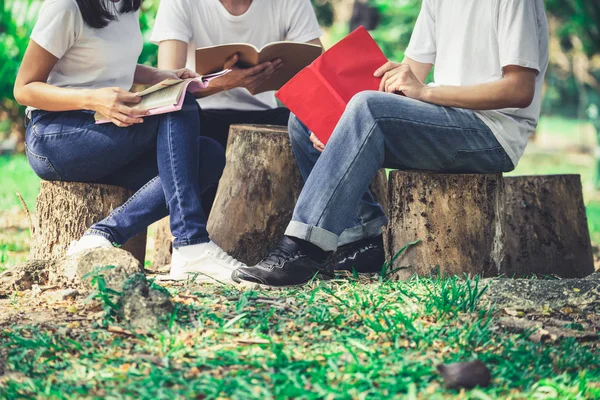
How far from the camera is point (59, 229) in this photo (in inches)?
155

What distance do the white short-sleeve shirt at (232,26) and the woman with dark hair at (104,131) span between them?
609 millimetres

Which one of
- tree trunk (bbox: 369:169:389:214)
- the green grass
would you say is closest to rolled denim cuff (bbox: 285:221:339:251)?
the green grass

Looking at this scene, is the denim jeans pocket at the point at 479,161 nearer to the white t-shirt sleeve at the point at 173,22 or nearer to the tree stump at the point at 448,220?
the tree stump at the point at 448,220

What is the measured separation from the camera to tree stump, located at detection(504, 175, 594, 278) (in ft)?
16.3

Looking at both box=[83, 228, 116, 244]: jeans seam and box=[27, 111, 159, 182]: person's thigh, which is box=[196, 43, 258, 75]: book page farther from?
box=[83, 228, 116, 244]: jeans seam

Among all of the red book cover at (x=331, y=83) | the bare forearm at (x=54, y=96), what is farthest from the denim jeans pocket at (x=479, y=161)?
the bare forearm at (x=54, y=96)

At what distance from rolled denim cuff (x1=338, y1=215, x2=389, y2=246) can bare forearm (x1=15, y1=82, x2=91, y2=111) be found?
147 centimetres

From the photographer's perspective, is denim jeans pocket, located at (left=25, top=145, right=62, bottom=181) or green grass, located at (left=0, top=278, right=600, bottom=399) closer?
green grass, located at (left=0, top=278, right=600, bottom=399)

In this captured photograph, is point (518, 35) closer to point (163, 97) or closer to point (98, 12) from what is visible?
point (163, 97)

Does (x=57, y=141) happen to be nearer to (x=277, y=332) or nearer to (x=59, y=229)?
(x=59, y=229)

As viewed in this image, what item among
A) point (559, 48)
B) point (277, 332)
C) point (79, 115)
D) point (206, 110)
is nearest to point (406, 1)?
point (559, 48)

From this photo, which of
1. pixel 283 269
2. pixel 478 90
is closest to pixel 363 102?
pixel 478 90

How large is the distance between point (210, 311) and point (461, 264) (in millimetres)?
1344

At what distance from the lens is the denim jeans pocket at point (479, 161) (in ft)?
11.9
